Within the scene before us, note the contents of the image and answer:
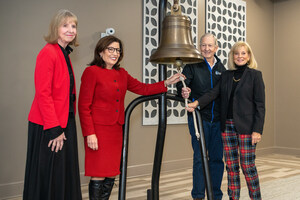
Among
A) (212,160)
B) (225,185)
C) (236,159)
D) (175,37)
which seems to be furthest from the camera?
(225,185)

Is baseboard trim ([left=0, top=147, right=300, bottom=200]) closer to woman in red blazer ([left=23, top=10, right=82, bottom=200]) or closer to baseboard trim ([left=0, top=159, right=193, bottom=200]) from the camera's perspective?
baseboard trim ([left=0, top=159, right=193, bottom=200])

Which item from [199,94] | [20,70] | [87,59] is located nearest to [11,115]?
[20,70]

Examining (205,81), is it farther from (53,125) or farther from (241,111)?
(53,125)

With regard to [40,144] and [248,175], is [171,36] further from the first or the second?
[248,175]

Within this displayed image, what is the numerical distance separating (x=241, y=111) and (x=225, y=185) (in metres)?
1.39

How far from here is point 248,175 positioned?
2400 millimetres

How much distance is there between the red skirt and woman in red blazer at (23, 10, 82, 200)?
0.13 meters

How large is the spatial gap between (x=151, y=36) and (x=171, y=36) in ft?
8.05

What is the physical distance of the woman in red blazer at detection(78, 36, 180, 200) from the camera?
1.93m

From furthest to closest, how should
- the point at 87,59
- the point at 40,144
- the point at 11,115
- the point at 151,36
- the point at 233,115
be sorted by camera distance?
1. the point at 151,36
2. the point at 87,59
3. the point at 11,115
4. the point at 233,115
5. the point at 40,144

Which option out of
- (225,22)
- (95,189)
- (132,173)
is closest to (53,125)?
(95,189)

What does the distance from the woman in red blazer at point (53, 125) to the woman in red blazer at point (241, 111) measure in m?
0.98

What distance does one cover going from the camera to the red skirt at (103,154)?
1.96m

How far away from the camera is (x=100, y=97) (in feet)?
6.49
